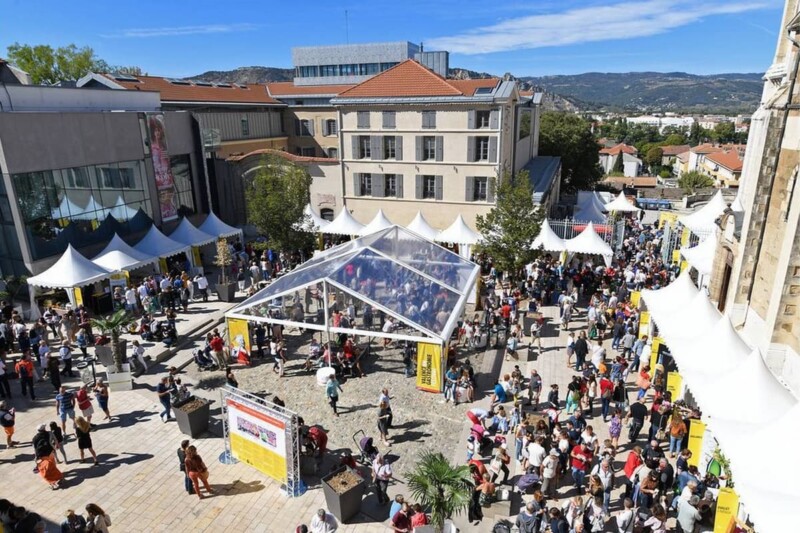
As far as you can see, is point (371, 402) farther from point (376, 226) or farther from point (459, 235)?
point (376, 226)

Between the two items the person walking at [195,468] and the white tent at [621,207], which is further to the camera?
the white tent at [621,207]

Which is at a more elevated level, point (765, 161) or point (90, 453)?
point (765, 161)

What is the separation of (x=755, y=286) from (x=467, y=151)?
17.3m

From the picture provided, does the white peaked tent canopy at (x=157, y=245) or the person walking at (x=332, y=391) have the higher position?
the white peaked tent canopy at (x=157, y=245)

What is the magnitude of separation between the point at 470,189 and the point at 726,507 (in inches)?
846

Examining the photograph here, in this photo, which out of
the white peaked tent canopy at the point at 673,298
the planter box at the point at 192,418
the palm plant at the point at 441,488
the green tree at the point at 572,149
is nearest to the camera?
the palm plant at the point at 441,488

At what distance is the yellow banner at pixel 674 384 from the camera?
1295cm

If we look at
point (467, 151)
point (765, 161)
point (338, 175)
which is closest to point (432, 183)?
point (467, 151)

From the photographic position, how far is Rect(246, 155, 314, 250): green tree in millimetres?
22250

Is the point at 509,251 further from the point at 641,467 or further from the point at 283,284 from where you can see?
the point at 641,467

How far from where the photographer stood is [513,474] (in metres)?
10.9

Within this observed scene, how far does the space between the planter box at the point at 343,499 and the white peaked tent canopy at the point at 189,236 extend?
1762 cm

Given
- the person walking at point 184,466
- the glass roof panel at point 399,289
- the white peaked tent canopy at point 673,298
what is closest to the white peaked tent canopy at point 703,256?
the white peaked tent canopy at point 673,298

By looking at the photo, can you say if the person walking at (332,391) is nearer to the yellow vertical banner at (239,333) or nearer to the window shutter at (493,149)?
the yellow vertical banner at (239,333)
